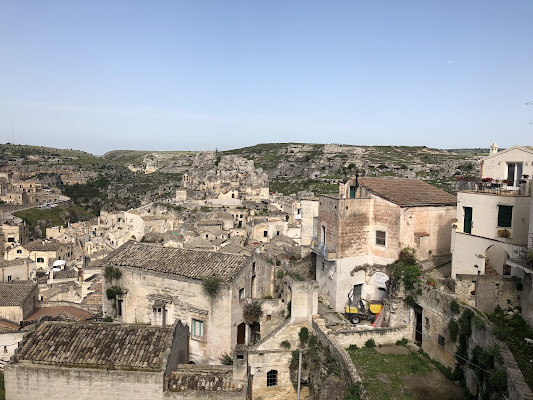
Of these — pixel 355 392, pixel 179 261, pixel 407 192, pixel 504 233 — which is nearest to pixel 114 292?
pixel 179 261

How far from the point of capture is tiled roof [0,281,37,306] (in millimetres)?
32891

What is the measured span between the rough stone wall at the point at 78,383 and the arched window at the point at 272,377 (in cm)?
610

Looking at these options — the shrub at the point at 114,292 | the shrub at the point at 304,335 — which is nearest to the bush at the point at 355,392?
the shrub at the point at 304,335

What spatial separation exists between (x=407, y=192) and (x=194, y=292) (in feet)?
47.7

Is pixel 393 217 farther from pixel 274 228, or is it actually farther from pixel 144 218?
pixel 144 218

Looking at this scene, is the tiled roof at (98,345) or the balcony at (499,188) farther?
the balcony at (499,188)

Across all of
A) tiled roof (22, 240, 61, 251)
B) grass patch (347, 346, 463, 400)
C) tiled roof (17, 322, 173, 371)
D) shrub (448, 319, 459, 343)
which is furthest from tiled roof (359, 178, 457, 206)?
tiled roof (22, 240, 61, 251)

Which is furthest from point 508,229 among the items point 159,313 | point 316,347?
point 159,313

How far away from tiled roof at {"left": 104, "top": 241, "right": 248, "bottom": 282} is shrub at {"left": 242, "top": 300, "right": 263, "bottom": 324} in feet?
6.47

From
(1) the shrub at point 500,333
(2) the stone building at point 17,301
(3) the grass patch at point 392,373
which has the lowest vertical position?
(2) the stone building at point 17,301

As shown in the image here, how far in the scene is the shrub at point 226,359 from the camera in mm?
20953

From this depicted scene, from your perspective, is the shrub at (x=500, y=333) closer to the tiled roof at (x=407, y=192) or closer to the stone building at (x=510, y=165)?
the stone building at (x=510, y=165)

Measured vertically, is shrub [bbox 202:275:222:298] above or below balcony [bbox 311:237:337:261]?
below

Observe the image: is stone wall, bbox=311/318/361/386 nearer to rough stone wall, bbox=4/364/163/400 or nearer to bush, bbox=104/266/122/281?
rough stone wall, bbox=4/364/163/400
